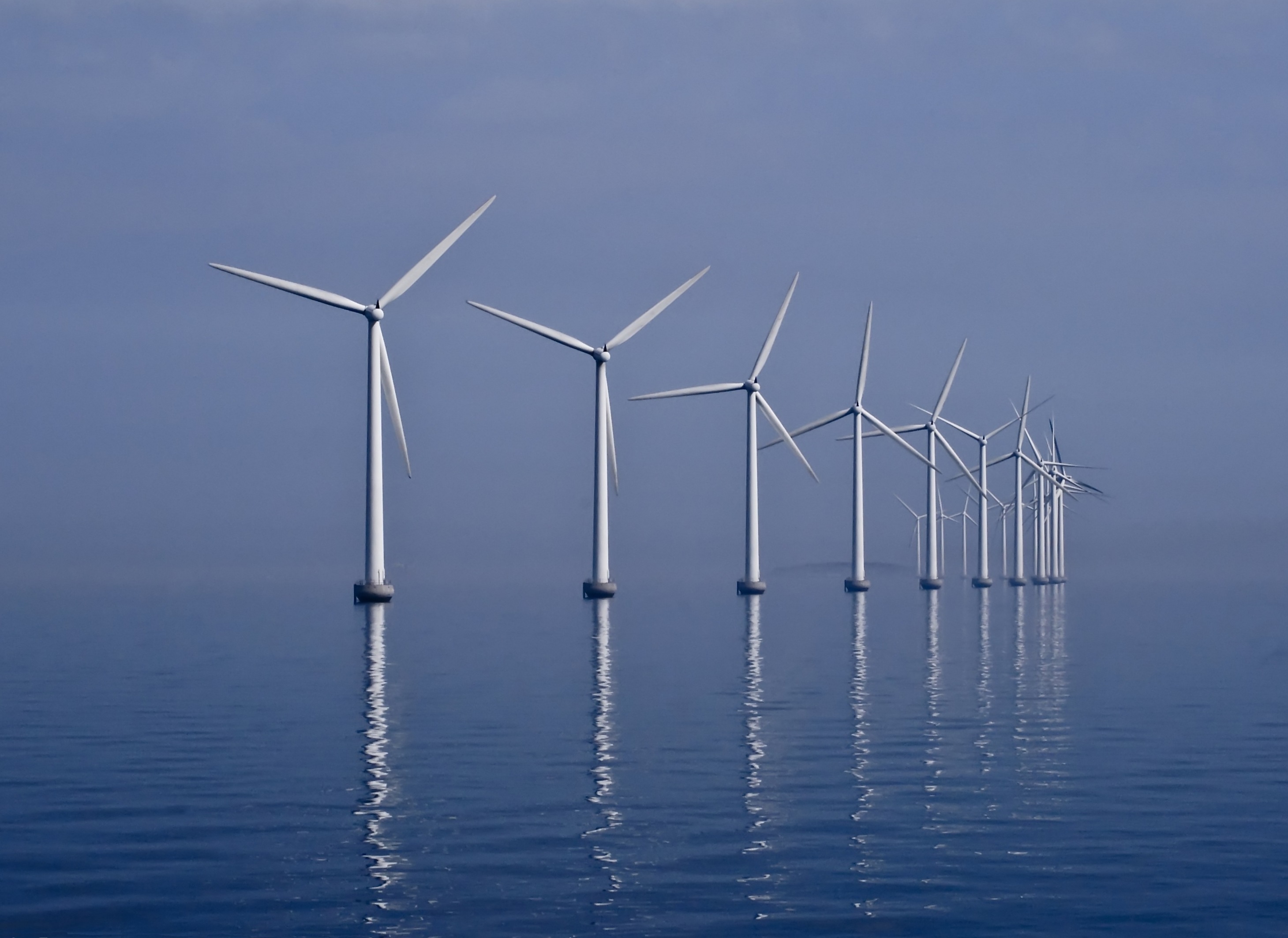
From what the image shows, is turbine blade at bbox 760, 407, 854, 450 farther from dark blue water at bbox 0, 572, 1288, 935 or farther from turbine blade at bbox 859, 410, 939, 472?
dark blue water at bbox 0, 572, 1288, 935

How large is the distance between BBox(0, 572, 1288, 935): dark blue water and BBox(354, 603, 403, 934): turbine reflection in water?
0.34 feet

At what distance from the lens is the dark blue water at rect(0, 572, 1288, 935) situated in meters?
19.2

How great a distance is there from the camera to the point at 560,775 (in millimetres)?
30094

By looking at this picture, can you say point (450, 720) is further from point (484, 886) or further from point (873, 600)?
point (873, 600)

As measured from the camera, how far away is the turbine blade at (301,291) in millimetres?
96688

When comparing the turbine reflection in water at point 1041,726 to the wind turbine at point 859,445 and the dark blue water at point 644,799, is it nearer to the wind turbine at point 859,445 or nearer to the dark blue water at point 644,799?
the dark blue water at point 644,799

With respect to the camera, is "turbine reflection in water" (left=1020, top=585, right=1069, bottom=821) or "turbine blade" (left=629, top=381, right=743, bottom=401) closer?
"turbine reflection in water" (left=1020, top=585, right=1069, bottom=821)

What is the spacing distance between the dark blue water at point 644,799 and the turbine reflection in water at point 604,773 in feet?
0.34

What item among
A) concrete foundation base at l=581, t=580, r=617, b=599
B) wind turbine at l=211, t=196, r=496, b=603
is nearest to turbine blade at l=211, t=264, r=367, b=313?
wind turbine at l=211, t=196, r=496, b=603

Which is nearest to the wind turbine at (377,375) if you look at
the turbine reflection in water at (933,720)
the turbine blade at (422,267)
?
the turbine blade at (422,267)

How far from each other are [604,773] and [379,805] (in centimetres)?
556

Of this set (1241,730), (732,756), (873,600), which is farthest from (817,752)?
(873,600)

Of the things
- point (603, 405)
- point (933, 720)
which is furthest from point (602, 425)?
point (933, 720)

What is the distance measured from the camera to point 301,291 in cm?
10188
